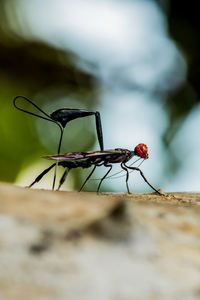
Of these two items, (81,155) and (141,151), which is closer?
(81,155)

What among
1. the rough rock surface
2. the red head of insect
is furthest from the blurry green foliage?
the rough rock surface

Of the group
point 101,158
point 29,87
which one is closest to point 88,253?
point 101,158

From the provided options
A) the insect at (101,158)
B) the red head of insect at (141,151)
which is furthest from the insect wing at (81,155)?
the red head of insect at (141,151)

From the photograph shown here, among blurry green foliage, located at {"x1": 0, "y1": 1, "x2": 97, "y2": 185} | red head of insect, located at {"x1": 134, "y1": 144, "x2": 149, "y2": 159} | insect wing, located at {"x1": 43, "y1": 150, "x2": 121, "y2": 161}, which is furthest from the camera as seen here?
blurry green foliage, located at {"x1": 0, "y1": 1, "x2": 97, "y2": 185}

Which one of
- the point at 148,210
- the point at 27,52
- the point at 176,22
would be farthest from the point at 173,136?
the point at 148,210

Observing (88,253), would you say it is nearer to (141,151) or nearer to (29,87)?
(141,151)

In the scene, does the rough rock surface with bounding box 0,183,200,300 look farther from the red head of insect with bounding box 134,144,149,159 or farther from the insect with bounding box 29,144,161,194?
the red head of insect with bounding box 134,144,149,159
